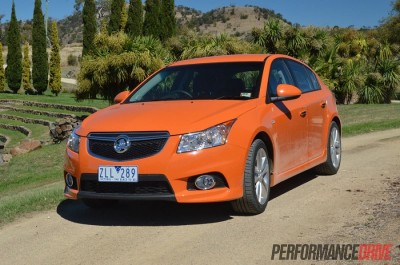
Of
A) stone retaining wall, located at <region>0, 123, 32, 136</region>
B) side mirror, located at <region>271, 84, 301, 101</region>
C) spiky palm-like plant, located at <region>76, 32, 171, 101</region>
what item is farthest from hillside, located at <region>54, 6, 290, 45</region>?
side mirror, located at <region>271, 84, 301, 101</region>

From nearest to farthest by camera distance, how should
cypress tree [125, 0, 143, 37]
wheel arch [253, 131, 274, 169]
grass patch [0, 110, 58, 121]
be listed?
wheel arch [253, 131, 274, 169], grass patch [0, 110, 58, 121], cypress tree [125, 0, 143, 37]

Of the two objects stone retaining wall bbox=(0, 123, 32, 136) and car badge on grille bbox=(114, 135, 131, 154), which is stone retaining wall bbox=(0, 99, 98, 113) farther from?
car badge on grille bbox=(114, 135, 131, 154)

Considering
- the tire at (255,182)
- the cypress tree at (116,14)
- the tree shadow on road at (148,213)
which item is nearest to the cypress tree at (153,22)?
the cypress tree at (116,14)

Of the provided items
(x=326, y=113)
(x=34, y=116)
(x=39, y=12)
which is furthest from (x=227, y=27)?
(x=326, y=113)

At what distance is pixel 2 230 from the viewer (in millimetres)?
6012

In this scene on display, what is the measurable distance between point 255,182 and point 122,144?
55.2 inches

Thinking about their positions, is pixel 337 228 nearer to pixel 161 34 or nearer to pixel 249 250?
pixel 249 250

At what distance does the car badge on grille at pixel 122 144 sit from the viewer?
5.43m

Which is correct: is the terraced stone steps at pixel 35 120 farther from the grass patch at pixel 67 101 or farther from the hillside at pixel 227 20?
the hillside at pixel 227 20

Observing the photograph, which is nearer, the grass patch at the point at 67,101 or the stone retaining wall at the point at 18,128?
the stone retaining wall at the point at 18,128

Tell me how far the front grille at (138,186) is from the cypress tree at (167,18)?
1252 inches

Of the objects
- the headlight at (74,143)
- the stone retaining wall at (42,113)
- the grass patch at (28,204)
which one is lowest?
the stone retaining wall at (42,113)

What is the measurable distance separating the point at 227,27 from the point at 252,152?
381ft

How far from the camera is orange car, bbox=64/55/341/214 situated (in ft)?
17.6
